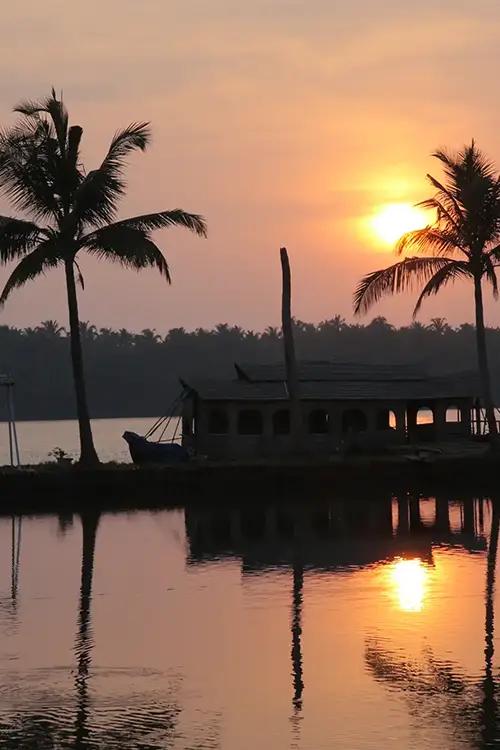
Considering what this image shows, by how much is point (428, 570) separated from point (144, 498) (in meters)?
16.1

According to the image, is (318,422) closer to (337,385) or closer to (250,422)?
(337,385)

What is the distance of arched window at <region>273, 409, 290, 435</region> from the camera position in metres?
51.4

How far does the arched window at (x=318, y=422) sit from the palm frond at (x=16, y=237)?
14575mm

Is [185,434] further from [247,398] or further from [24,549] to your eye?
[24,549]

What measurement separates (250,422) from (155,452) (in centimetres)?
524

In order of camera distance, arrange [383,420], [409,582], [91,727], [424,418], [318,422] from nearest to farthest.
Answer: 1. [91,727]
2. [409,582]
3. [383,420]
4. [318,422]
5. [424,418]

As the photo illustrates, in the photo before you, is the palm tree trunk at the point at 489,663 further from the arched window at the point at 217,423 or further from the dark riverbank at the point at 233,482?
the arched window at the point at 217,423

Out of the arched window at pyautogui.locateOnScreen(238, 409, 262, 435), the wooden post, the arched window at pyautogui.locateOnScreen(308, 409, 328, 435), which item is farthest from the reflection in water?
the arched window at pyautogui.locateOnScreen(308, 409, 328, 435)

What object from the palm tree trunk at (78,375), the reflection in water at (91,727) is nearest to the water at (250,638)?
the reflection in water at (91,727)

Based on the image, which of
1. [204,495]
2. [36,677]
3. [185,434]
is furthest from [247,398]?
[36,677]

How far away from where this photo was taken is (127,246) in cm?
4172

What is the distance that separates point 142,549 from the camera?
3036 centimetres

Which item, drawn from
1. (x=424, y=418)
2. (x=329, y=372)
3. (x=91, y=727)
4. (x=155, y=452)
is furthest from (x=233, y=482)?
(x=424, y=418)

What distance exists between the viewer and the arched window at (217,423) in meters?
50.5
